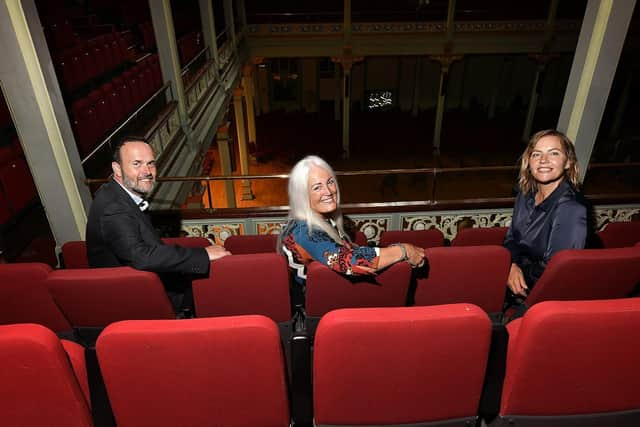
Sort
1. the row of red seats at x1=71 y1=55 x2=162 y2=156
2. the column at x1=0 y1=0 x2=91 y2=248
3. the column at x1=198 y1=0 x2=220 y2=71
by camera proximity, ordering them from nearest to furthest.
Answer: the column at x1=0 y1=0 x2=91 y2=248, the row of red seats at x1=71 y1=55 x2=162 y2=156, the column at x1=198 y1=0 x2=220 y2=71

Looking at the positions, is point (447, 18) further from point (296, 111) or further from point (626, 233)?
point (626, 233)

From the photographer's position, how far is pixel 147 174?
1.94 metres

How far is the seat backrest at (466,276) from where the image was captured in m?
1.76

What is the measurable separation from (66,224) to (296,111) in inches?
574

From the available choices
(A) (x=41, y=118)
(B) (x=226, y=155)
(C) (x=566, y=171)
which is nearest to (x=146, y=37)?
(B) (x=226, y=155)

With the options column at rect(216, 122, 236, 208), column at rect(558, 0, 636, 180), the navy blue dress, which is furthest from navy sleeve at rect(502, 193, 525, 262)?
column at rect(216, 122, 236, 208)

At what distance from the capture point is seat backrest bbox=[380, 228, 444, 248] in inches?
99.3

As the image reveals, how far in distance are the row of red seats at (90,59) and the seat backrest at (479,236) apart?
4392mm

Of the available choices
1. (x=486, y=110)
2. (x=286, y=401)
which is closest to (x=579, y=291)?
(x=286, y=401)

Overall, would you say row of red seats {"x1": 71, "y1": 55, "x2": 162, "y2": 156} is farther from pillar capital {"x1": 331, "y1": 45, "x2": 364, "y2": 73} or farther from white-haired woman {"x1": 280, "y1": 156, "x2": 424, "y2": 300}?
pillar capital {"x1": 331, "y1": 45, "x2": 364, "y2": 73}

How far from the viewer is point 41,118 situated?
8.40ft

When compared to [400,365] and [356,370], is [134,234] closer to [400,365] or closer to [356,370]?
[356,370]

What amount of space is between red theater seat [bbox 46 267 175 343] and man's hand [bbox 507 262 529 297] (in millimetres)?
1637

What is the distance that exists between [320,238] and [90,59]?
214 inches
